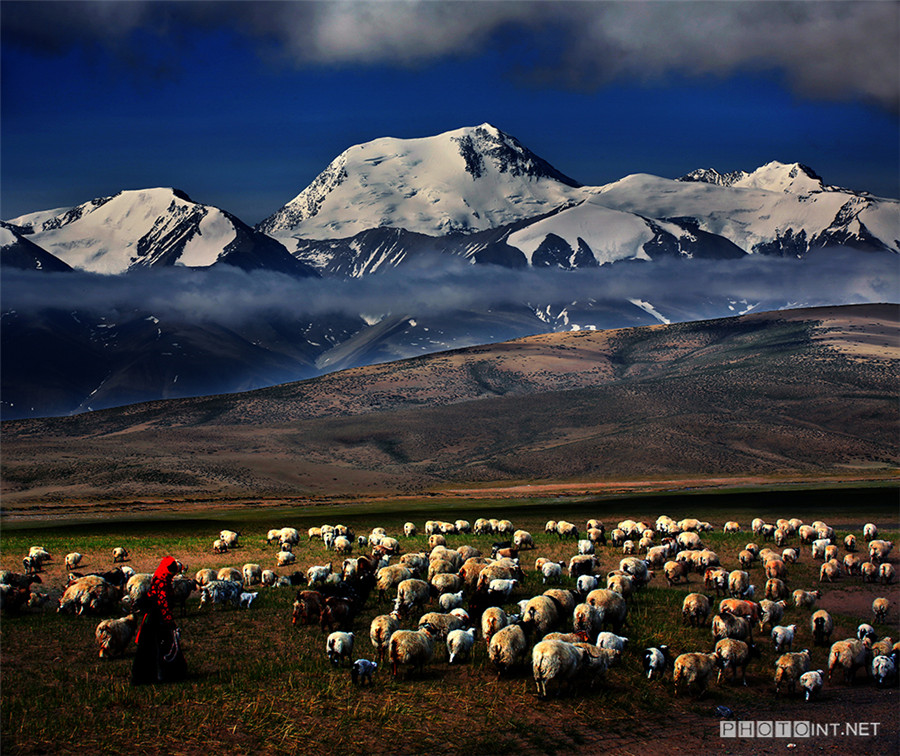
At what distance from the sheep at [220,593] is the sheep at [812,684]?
48.3 feet

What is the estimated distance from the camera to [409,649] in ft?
57.6

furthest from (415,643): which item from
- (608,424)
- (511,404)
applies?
(511,404)

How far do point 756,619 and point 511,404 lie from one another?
449ft

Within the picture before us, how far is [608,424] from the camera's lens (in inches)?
5389

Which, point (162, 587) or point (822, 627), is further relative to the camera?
point (822, 627)

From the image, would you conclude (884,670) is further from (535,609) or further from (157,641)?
(157,641)

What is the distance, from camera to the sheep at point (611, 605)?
21.4 m

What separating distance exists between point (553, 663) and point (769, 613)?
30.9 feet

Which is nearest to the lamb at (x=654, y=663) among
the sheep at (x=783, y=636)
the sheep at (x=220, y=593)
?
the sheep at (x=783, y=636)

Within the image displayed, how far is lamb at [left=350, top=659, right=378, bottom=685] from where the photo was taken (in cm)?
1692

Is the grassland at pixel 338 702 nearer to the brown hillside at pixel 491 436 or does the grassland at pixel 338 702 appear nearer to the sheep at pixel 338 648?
the sheep at pixel 338 648

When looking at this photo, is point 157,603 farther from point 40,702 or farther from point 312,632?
point 312,632

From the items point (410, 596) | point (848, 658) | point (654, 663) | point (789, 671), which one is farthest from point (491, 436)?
point (654, 663)

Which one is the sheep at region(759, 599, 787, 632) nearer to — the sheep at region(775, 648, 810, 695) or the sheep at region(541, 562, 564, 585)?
the sheep at region(775, 648, 810, 695)
